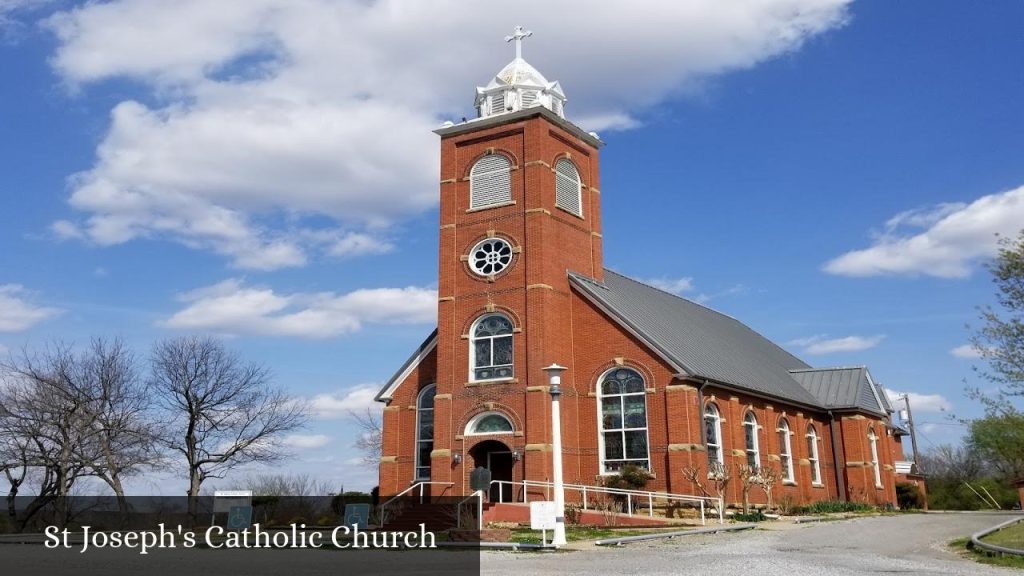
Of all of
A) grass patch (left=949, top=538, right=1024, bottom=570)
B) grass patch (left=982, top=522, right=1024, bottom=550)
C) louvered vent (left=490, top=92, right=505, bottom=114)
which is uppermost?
louvered vent (left=490, top=92, right=505, bottom=114)

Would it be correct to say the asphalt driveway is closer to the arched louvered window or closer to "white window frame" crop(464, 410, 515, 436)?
"white window frame" crop(464, 410, 515, 436)

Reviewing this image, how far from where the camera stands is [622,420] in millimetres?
30500

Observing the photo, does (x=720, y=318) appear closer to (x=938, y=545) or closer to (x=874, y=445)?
(x=874, y=445)

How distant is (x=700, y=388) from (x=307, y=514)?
16.3 m

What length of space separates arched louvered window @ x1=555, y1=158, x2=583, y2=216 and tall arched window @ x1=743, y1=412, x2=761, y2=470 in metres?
9.93

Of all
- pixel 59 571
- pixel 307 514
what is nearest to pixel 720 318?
pixel 307 514

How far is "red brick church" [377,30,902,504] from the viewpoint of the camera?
1183 inches

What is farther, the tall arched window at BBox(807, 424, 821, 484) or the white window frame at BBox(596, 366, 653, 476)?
the tall arched window at BBox(807, 424, 821, 484)

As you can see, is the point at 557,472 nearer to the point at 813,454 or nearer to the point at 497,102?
the point at 497,102

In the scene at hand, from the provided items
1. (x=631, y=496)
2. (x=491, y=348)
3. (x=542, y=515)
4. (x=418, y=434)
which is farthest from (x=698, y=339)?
(x=542, y=515)

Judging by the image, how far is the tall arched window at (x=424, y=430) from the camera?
33156 mm

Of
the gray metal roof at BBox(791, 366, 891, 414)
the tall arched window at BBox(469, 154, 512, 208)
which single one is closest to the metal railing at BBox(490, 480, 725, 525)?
the tall arched window at BBox(469, 154, 512, 208)

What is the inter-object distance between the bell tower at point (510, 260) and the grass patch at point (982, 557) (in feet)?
43.1

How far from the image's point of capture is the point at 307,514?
35.8 meters
